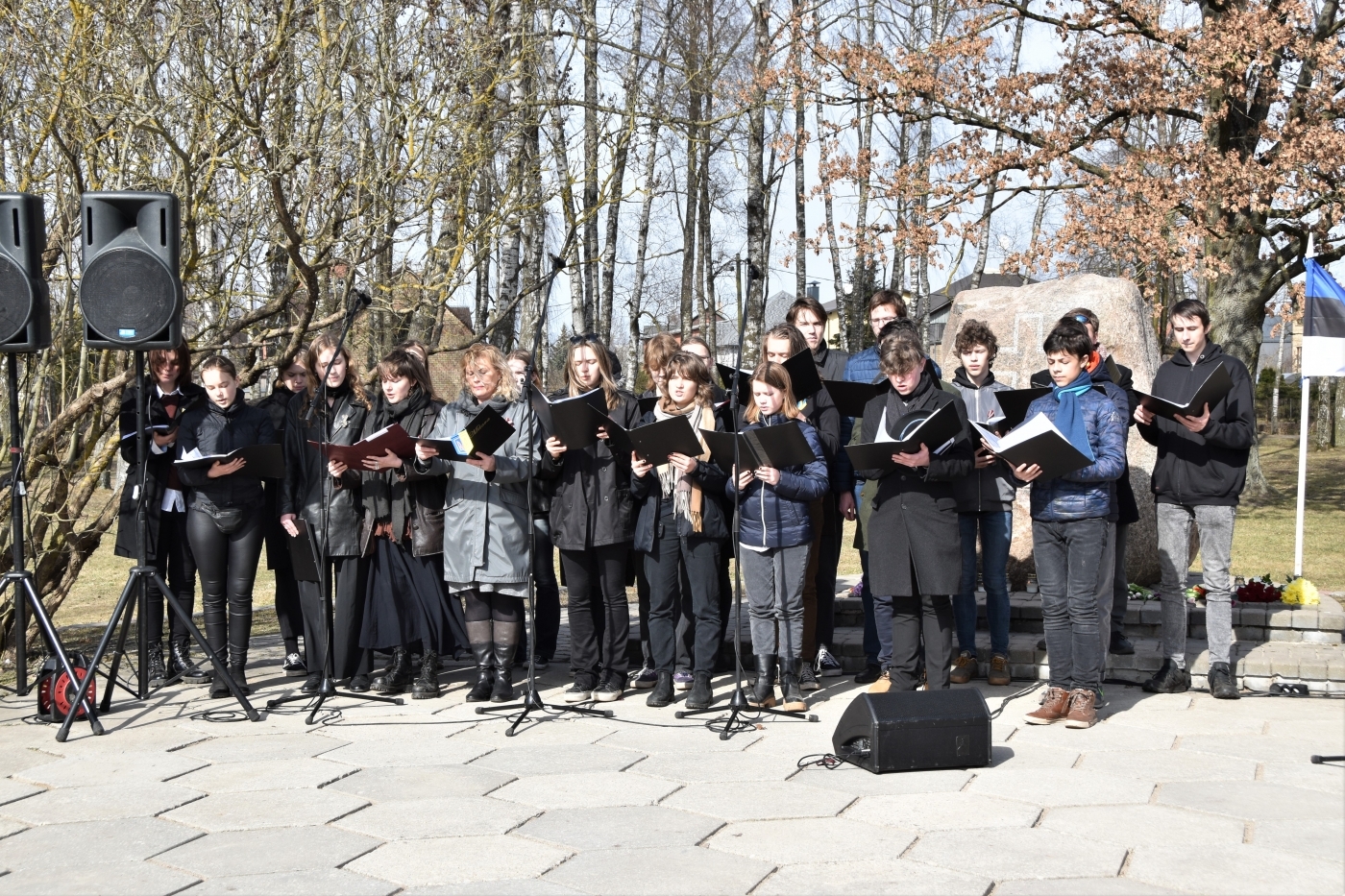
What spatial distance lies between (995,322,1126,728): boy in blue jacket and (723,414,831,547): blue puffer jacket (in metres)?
1.03

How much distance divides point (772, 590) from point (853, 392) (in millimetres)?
1050

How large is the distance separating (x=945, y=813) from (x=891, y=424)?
2145 millimetres

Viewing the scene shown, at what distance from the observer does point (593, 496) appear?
6.67 meters

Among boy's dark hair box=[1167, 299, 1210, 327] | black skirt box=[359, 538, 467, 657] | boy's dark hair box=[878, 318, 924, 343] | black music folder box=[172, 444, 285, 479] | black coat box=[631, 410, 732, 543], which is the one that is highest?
boy's dark hair box=[1167, 299, 1210, 327]

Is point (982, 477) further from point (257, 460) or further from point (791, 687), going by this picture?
point (257, 460)

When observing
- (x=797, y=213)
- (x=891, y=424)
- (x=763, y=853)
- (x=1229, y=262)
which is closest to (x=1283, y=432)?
(x=797, y=213)

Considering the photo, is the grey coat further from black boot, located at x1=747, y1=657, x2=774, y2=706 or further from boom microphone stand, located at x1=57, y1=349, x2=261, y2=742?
black boot, located at x1=747, y1=657, x2=774, y2=706

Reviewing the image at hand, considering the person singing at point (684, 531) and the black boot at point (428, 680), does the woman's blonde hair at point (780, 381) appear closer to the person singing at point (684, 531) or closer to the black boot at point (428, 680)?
the person singing at point (684, 531)

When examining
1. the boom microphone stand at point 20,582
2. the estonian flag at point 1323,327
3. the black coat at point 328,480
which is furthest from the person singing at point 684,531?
the estonian flag at point 1323,327

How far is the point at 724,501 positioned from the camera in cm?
661

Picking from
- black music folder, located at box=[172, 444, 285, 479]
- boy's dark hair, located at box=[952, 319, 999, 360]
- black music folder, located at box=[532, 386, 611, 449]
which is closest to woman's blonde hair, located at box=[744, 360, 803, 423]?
black music folder, located at box=[532, 386, 611, 449]

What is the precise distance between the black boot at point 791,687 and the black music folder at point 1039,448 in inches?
59.9

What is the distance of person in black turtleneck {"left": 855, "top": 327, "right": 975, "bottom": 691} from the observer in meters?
6.24

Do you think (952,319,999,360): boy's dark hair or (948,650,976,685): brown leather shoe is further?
(948,650,976,685): brown leather shoe
